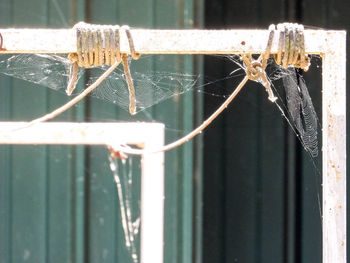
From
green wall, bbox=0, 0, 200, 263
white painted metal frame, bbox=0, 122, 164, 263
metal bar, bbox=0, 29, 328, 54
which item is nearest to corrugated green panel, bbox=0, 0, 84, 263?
green wall, bbox=0, 0, 200, 263

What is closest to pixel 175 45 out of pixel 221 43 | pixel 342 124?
pixel 221 43

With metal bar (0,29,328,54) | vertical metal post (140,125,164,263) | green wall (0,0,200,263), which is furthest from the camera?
green wall (0,0,200,263)

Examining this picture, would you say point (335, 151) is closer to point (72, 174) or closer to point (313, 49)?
point (313, 49)

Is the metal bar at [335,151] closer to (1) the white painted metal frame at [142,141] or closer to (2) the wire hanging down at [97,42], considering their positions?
(2) the wire hanging down at [97,42]

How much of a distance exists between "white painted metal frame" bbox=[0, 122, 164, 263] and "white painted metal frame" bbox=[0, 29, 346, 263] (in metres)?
0.56

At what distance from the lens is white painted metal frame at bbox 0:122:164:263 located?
1494 millimetres

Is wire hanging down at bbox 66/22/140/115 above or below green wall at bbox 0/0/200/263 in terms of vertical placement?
above

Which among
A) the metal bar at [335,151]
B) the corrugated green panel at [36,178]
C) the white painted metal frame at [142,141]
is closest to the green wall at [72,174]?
the corrugated green panel at [36,178]

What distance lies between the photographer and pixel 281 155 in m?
2.11

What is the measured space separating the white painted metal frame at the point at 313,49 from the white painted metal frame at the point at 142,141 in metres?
0.56

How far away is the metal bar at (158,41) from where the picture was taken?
92 centimetres

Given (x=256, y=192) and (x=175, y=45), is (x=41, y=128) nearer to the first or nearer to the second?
(x=175, y=45)

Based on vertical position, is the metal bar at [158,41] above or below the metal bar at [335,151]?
above

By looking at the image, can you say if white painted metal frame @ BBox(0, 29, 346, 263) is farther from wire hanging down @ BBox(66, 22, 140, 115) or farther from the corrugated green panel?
the corrugated green panel
